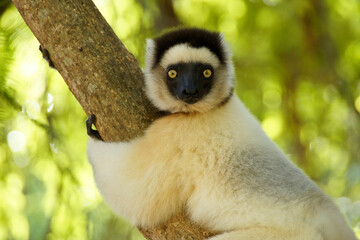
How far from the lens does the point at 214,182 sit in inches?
154

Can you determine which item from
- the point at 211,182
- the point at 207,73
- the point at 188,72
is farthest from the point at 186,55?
the point at 211,182

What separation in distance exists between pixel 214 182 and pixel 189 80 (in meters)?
1.09

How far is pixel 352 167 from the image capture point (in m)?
6.45

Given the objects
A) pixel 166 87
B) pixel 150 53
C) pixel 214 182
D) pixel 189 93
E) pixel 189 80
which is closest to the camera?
pixel 214 182

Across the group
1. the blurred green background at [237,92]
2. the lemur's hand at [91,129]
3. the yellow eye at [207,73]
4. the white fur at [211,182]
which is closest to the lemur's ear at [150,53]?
the yellow eye at [207,73]

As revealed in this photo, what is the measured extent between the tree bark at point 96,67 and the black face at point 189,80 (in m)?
0.38

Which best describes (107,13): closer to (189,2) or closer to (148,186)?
(189,2)

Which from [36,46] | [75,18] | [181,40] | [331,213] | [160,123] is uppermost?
[75,18]

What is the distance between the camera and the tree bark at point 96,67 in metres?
4.00

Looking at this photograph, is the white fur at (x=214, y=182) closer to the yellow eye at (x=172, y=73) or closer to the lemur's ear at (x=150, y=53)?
the yellow eye at (x=172, y=73)

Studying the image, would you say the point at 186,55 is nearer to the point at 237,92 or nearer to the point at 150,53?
the point at 150,53

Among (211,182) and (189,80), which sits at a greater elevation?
(189,80)

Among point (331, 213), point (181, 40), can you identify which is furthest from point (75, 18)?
point (331, 213)

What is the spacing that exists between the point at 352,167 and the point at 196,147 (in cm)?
350
